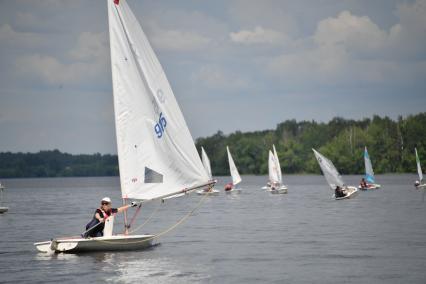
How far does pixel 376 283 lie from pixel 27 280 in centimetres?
1209

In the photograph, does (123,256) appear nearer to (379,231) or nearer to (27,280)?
(27,280)

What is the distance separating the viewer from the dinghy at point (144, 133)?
104 ft

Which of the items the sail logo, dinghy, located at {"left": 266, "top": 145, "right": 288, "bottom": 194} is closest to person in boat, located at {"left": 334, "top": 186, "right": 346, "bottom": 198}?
dinghy, located at {"left": 266, "top": 145, "right": 288, "bottom": 194}

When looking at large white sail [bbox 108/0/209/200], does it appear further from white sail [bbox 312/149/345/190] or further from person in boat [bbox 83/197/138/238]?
white sail [bbox 312/149/345/190]

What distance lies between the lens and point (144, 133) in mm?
32656

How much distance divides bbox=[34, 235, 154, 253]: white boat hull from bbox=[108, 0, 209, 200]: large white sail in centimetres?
235

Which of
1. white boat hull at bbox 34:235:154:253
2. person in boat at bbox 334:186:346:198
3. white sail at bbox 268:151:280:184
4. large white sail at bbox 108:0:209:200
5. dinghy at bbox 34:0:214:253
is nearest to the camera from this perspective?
large white sail at bbox 108:0:209:200

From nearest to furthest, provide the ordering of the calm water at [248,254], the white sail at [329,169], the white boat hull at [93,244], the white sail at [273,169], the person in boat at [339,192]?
1. the calm water at [248,254]
2. the white boat hull at [93,244]
3. the white sail at [329,169]
4. the person in boat at [339,192]
5. the white sail at [273,169]

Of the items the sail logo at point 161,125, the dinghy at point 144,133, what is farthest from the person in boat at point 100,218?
the sail logo at point 161,125

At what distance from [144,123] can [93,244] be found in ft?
17.3

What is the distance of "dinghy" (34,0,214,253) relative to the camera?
31.6 meters

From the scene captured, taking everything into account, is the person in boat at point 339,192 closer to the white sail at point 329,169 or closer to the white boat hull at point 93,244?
the white sail at point 329,169

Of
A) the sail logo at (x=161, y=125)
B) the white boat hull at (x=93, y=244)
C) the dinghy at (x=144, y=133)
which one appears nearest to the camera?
the dinghy at (x=144, y=133)

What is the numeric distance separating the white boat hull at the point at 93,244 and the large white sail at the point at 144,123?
235 cm
